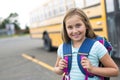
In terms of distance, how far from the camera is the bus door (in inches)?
353

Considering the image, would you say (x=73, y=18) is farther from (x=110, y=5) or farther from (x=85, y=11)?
(x=85, y=11)

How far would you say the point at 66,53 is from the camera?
10.7ft

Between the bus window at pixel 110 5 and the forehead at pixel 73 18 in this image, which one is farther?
the bus window at pixel 110 5

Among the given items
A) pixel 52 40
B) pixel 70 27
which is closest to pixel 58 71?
pixel 70 27

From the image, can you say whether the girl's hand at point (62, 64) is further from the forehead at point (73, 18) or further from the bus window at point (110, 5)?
the bus window at point (110, 5)

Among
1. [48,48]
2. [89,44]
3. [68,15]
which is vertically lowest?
[48,48]

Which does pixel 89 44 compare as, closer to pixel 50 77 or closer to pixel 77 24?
pixel 77 24

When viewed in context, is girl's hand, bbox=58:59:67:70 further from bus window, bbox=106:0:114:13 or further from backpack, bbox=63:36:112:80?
bus window, bbox=106:0:114:13

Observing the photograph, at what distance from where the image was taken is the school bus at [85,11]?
9.13 m

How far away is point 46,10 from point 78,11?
42.0ft

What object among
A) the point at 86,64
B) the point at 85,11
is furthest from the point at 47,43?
the point at 86,64

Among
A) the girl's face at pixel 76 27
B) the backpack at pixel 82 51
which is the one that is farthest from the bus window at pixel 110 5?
the girl's face at pixel 76 27

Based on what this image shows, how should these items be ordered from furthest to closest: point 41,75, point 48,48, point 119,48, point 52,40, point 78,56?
point 48,48
point 52,40
point 41,75
point 119,48
point 78,56

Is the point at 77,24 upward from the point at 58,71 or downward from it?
upward
